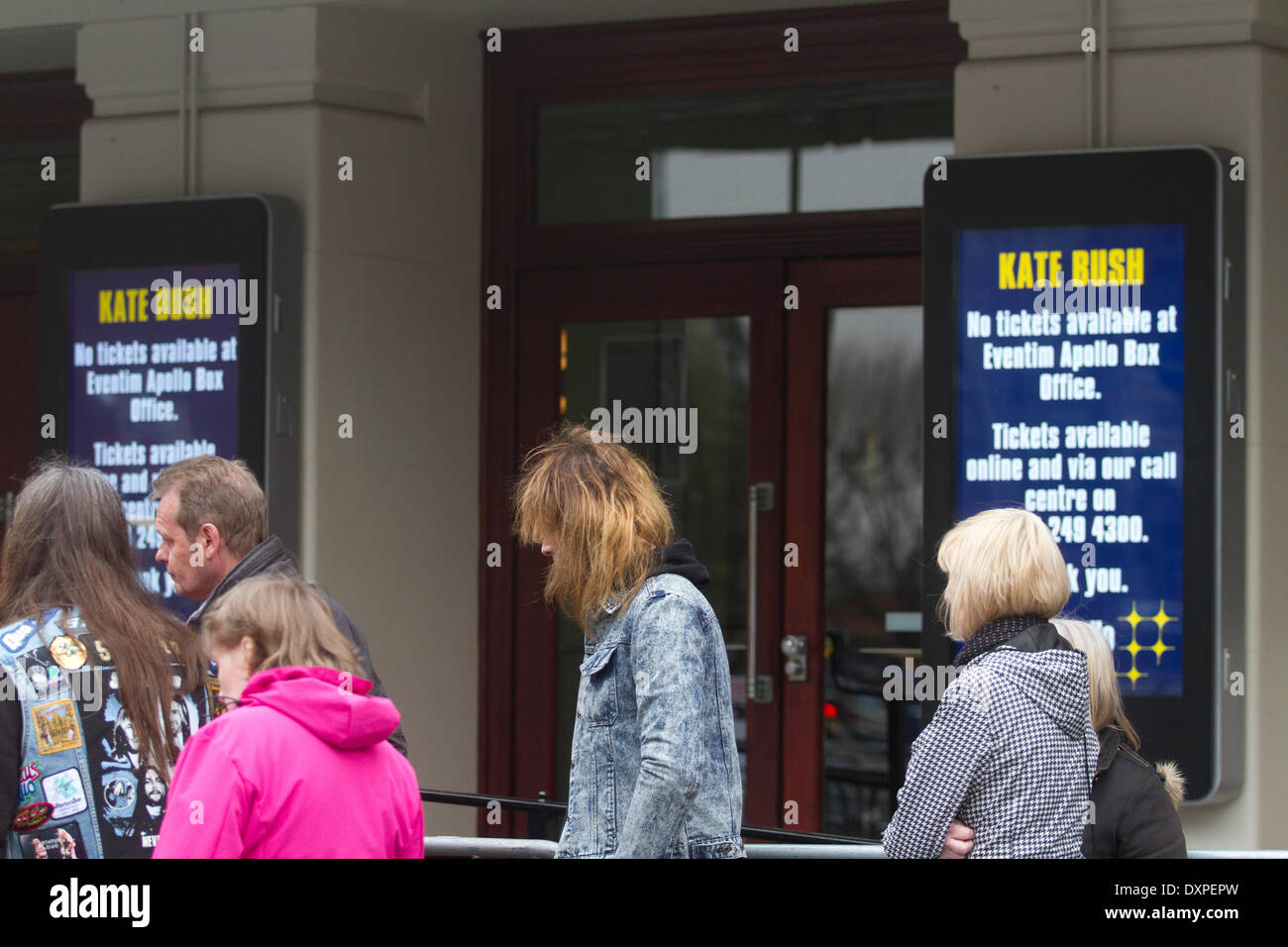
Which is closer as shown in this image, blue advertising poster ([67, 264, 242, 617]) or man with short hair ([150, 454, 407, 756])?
man with short hair ([150, 454, 407, 756])

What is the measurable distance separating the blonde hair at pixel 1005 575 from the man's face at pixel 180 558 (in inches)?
59.4

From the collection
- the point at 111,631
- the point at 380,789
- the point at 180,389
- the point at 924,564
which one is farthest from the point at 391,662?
the point at 380,789

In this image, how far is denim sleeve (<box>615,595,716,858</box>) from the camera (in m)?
2.69

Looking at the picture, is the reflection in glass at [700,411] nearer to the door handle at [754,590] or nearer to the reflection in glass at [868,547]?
the door handle at [754,590]

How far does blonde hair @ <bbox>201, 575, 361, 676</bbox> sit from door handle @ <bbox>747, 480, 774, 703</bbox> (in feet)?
11.0

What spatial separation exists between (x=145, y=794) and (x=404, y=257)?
325 centimetres

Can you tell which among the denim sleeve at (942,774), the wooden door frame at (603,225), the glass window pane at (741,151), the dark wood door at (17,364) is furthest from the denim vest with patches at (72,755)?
the dark wood door at (17,364)

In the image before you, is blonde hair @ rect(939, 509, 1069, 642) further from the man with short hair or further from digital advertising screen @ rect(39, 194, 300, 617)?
digital advertising screen @ rect(39, 194, 300, 617)

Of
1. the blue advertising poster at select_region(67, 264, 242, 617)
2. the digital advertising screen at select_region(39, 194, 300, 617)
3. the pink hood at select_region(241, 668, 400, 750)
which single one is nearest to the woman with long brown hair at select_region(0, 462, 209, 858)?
the pink hood at select_region(241, 668, 400, 750)

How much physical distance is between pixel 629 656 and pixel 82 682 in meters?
0.90
